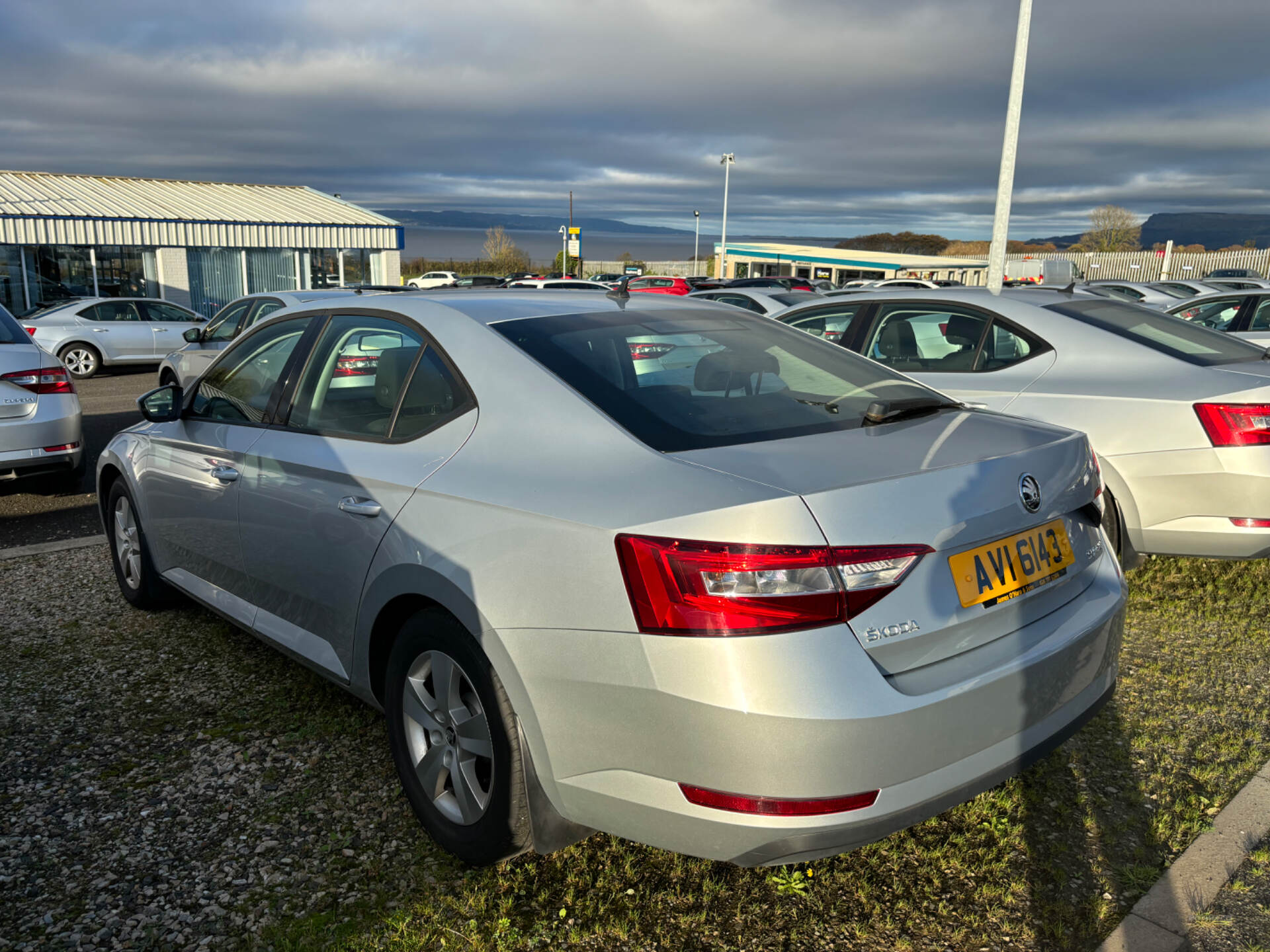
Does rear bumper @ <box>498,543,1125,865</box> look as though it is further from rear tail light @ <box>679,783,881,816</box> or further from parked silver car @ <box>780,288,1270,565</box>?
parked silver car @ <box>780,288,1270,565</box>

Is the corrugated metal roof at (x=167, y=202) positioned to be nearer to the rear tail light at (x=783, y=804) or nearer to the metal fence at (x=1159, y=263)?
the rear tail light at (x=783, y=804)

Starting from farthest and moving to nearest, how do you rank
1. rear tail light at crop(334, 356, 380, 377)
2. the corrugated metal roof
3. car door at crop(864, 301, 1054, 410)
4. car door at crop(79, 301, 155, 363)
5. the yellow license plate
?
the corrugated metal roof → car door at crop(79, 301, 155, 363) → car door at crop(864, 301, 1054, 410) → rear tail light at crop(334, 356, 380, 377) → the yellow license plate

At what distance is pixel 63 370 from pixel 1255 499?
7391 mm

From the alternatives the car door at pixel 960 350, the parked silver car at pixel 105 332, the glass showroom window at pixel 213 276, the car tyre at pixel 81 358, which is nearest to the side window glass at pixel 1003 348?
the car door at pixel 960 350

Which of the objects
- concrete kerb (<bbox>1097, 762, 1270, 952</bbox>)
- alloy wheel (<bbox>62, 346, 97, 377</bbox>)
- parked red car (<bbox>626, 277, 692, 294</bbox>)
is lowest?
alloy wheel (<bbox>62, 346, 97, 377</bbox>)

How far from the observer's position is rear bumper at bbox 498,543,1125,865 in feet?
6.32

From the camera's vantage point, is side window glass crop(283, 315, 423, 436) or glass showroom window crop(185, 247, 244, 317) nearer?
side window glass crop(283, 315, 423, 436)

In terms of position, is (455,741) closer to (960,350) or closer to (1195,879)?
(1195,879)

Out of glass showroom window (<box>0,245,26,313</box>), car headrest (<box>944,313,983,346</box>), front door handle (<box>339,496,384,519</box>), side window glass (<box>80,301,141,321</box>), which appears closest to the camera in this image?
front door handle (<box>339,496,384,519</box>)

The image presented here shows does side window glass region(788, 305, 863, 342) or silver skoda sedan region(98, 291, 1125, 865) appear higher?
side window glass region(788, 305, 863, 342)

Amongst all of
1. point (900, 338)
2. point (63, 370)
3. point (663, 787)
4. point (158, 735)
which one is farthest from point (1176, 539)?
point (63, 370)

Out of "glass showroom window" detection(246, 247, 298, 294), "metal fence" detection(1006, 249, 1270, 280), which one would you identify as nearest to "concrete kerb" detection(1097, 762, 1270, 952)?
"glass showroom window" detection(246, 247, 298, 294)

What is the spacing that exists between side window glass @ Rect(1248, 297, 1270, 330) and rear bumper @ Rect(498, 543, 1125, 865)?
351 inches

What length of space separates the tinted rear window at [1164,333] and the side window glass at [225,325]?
30.8 ft
